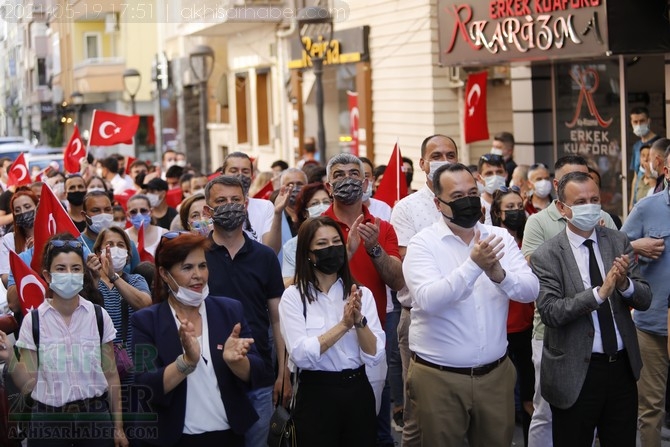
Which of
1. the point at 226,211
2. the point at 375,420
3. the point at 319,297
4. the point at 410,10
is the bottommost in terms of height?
the point at 375,420

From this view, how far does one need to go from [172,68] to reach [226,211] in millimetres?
29774

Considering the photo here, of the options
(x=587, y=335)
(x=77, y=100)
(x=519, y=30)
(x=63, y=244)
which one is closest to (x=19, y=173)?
(x=519, y=30)

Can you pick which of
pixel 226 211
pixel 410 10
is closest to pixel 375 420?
pixel 226 211

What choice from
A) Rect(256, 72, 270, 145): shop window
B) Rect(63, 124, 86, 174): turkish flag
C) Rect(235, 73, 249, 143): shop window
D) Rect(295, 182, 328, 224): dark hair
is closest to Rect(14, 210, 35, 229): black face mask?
Rect(295, 182, 328, 224): dark hair

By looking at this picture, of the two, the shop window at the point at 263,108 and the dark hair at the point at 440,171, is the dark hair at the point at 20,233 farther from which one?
the shop window at the point at 263,108

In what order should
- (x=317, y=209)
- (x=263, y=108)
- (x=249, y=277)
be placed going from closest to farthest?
(x=249, y=277)
(x=317, y=209)
(x=263, y=108)

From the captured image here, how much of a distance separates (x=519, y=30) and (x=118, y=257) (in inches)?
314

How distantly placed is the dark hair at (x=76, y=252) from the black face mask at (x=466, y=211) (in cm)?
208

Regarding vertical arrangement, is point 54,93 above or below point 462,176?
above

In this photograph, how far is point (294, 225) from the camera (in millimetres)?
9602

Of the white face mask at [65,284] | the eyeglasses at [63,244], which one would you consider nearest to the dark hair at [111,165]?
the eyeglasses at [63,244]

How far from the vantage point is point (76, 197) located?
10.5 meters

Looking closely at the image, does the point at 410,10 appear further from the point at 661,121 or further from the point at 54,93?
the point at 54,93

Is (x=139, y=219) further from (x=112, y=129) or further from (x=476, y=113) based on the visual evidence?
(x=112, y=129)
